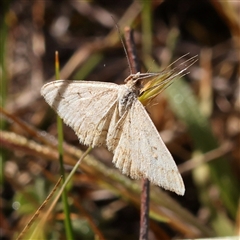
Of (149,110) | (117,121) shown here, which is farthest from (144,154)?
(149,110)

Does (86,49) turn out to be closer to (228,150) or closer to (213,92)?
(213,92)

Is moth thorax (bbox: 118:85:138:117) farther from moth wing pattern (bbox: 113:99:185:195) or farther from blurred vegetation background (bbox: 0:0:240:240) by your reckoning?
blurred vegetation background (bbox: 0:0:240:240)

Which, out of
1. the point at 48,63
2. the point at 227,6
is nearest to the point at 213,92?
the point at 227,6

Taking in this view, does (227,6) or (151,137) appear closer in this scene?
(151,137)

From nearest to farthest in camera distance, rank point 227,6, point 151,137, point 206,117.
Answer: point 151,137, point 206,117, point 227,6

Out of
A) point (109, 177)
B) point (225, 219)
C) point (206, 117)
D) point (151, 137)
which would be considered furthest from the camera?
point (206, 117)

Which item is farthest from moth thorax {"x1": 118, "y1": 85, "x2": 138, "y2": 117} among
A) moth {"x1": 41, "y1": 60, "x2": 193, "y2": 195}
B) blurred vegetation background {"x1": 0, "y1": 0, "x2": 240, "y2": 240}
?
blurred vegetation background {"x1": 0, "y1": 0, "x2": 240, "y2": 240}
